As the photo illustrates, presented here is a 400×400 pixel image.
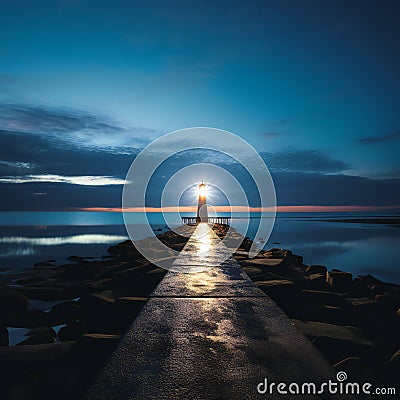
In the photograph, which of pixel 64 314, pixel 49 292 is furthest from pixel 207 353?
pixel 49 292

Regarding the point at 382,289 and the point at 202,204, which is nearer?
the point at 382,289

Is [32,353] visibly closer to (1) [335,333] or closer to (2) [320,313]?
(1) [335,333]

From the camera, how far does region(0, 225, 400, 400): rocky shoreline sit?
87.3 inches

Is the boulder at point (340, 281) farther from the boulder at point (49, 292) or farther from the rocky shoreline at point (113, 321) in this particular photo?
the boulder at point (49, 292)

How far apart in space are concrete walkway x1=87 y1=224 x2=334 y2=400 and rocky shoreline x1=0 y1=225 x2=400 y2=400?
273 millimetres

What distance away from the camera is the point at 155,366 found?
2109 millimetres

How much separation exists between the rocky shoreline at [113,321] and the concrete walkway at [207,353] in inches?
10.8

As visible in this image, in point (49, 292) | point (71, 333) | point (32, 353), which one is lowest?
point (49, 292)

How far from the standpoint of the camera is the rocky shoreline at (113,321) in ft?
7.27

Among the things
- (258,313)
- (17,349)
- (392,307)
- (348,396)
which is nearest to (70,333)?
(17,349)

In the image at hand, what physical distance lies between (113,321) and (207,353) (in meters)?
2.08

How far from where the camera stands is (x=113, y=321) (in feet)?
12.9

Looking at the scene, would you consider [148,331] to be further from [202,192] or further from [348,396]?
[202,192]

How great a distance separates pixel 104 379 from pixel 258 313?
5.93ft
